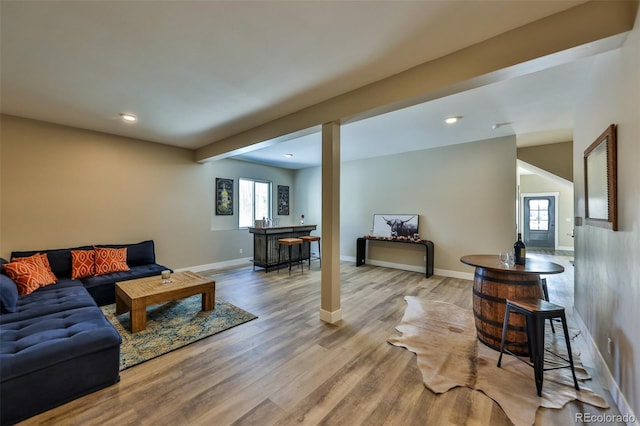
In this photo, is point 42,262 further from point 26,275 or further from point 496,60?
point 496,60

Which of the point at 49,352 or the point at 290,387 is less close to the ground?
the point at 49,352

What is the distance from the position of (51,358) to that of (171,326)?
4.12 ft

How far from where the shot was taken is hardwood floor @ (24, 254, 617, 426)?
66.1 inches

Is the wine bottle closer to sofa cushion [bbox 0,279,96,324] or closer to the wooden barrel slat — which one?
the wooden barrel slat

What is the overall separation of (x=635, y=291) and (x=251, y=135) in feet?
14.3

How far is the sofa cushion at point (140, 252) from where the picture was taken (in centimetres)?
Answer: 442

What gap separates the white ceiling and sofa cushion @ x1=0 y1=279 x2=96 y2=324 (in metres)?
2.28

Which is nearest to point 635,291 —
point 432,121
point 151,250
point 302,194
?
point 432,121

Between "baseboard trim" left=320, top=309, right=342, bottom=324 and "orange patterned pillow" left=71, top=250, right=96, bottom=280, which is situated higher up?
"orange patterned pillow" left=71, top=250, right=96, bottom=280

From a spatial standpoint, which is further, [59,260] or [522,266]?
[59,260]

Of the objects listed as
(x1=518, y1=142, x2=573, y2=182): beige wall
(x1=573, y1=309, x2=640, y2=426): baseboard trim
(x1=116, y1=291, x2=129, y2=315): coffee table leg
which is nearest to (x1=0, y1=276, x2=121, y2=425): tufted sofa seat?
(x1=116, y1=291, x2=129, y2=315): coffee table leg

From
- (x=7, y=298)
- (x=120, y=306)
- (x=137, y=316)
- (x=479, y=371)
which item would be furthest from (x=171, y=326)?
(x=479, y=371)

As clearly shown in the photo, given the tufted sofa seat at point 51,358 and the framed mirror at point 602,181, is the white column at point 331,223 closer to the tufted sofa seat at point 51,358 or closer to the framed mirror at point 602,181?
the tufted sofa seat at point 51,358

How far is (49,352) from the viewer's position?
1.76 m
